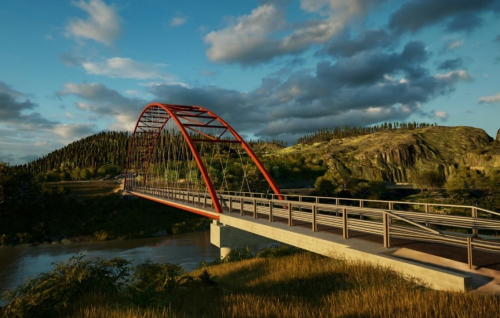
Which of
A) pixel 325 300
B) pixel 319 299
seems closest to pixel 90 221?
pixel 319 299

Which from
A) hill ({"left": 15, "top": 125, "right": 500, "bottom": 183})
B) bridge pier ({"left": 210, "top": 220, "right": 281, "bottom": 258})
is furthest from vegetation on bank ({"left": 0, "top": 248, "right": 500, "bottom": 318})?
hill ({"left": 15, "top": 125, "right": 500, "bottom": 183})

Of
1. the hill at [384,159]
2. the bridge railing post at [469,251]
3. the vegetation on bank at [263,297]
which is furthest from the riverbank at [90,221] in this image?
the bridge railing post at [469,251]

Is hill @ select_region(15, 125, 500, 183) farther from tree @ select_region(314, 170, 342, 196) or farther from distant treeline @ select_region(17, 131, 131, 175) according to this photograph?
tree @ select_region(314, 170, 342, 196)

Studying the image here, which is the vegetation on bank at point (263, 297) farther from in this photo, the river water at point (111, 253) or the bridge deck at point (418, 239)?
the river water at point (111, 253)

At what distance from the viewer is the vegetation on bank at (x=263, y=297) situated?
5230mm

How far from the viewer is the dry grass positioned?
199 inches

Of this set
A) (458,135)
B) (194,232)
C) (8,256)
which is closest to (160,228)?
(194,232)

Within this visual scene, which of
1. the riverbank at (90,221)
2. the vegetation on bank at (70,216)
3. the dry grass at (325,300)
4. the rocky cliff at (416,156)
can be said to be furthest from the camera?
the rocky cliff at (416,156)

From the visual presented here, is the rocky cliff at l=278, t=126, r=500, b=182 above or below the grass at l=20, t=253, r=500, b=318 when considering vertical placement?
above

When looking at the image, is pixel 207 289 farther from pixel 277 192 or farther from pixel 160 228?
pixel 160 228

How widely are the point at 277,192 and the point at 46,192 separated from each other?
1553 inches

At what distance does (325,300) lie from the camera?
6.13 meters

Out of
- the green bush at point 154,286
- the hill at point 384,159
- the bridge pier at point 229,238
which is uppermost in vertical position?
the hill at point 384,159

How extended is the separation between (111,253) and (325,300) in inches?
1055
